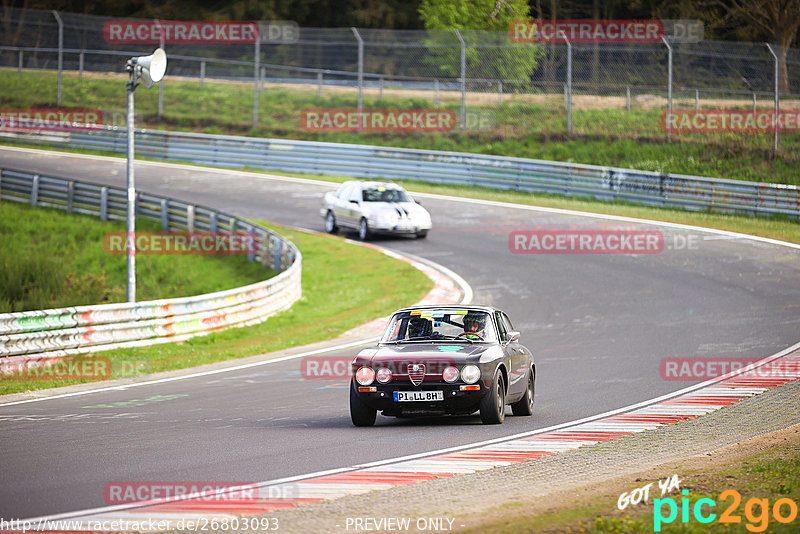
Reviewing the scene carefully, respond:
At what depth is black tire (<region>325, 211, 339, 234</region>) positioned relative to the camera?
30250 mm

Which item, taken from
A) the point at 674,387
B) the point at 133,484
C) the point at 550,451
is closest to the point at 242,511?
the point at 133,484

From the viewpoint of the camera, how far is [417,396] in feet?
35.1

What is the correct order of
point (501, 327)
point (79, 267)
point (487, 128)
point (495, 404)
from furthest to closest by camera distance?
1. point (487, 128)
2. point (79, 267)
3. point (501, 327)
4. point (495, 404)

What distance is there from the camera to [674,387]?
1363 cm

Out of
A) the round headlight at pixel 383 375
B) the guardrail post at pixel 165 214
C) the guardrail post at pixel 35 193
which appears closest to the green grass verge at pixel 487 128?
the guardrail post at pixel 35 193

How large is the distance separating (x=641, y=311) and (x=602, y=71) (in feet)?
55.0

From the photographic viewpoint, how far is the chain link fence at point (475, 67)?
3362 centimetres

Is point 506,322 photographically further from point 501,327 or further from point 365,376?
point 365,376

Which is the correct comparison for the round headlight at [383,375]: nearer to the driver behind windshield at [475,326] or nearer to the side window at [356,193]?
the driver behind windshield at [475,326]

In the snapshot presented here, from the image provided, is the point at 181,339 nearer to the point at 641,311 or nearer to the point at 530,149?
the point at 641,311

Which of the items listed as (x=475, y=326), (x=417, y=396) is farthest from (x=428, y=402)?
(x=475, y=326)

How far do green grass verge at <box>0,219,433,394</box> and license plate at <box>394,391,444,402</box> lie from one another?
5982 mm

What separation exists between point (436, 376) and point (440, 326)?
3.97ft

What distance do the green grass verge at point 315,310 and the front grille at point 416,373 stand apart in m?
6.09
